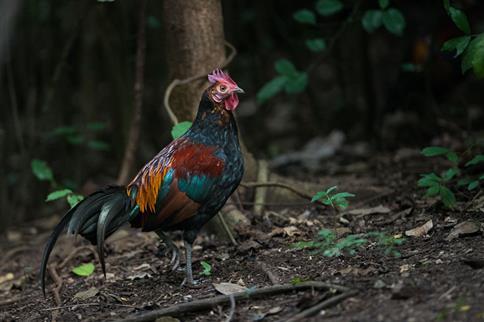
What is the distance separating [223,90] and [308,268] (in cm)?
127

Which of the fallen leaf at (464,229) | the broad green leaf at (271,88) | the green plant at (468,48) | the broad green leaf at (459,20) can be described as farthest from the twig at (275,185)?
the broad green leaf at (459,20)

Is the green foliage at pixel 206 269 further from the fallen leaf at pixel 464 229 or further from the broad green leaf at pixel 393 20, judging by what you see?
the broad green leaf at pixel 393 20

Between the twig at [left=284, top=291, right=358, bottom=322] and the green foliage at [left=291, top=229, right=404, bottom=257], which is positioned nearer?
the twig at [left=284, top=291, right=358, bottom=322]

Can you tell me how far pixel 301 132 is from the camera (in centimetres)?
994

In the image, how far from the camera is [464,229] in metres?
4.45

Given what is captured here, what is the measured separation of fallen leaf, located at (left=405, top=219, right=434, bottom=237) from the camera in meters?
4.71

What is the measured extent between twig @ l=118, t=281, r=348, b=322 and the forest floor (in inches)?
1.2

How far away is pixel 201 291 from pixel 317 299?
0.97m

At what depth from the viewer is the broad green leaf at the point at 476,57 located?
4305 millimetres

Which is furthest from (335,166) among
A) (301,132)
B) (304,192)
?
(301,132)

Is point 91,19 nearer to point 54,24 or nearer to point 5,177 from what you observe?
point 54,24

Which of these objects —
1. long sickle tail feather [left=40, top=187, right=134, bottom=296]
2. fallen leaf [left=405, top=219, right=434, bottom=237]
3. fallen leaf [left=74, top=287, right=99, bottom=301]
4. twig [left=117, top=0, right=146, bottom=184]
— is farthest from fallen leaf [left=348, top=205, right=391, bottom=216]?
twig [left=117, top=0, right=146, bottom=184]

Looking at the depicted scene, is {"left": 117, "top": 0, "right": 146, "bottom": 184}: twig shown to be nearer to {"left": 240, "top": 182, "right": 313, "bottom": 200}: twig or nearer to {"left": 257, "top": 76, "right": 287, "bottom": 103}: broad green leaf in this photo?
{"left": 257, "top": 76, "right": 287, "bottom": 103}: broad green leaf

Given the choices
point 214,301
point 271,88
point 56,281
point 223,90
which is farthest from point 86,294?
point 271,88
